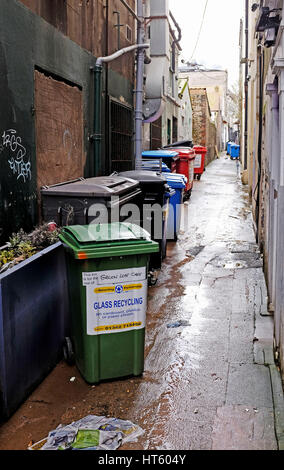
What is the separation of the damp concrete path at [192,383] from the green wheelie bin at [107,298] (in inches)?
7.9

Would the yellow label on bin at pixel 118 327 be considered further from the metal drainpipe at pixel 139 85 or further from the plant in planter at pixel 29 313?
the metal drainpipe at pixel 139 85

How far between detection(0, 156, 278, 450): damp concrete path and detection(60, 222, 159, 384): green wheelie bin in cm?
20

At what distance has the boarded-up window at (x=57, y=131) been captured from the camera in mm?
6652

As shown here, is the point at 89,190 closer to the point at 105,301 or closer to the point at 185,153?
the point at 105,301

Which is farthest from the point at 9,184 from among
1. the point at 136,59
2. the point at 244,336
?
the point at 136,59

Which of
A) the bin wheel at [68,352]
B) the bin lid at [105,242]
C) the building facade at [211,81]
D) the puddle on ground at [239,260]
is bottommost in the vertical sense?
the bin wheel at [68,352]

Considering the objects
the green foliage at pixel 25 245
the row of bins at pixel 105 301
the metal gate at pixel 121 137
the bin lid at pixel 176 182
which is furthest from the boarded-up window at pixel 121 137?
the row of bins at pixel 105 301

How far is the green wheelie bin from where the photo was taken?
166 inches

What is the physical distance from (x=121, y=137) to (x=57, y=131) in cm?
382

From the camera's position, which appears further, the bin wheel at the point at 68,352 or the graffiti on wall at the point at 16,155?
the graffiti on wall at the point at 16,155

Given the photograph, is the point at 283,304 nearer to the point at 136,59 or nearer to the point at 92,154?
the point at 92,154

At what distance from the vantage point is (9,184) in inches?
229

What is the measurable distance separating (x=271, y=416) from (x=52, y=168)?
4.58 metres

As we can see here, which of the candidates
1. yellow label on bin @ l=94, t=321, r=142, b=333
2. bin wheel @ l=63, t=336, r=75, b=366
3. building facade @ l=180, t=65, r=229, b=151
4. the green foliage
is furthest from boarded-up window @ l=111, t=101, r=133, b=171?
building facade @ l=180, t=65, r=229, b=151
